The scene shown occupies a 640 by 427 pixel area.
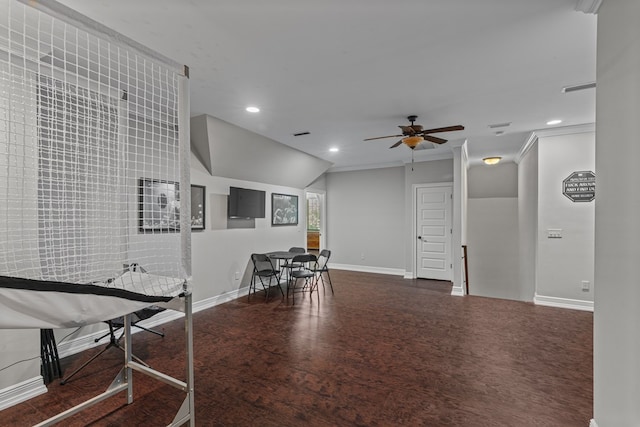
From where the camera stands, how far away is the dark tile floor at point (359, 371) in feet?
6.68

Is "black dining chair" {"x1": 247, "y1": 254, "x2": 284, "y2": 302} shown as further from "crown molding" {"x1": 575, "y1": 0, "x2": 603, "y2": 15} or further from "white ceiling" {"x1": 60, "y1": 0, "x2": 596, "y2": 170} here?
"crown molding" {"x1": 575, "y1": 0, "x2": 603, "y2": 15}

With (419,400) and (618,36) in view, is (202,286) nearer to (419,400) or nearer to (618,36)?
(419,400)

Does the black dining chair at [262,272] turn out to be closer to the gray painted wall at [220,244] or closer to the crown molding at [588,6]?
the gray painted wall at [220,244]

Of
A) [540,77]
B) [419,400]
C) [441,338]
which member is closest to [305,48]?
[540,77]

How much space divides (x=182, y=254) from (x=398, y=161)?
5.65 meters

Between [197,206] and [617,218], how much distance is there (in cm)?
418

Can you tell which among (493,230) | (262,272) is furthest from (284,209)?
(493,230)

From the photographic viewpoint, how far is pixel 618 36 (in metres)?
1.47

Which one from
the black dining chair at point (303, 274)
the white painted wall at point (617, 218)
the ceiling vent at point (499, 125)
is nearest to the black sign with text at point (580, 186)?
the ceiling vent at point (499, 125)

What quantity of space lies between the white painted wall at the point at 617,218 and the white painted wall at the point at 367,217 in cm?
498

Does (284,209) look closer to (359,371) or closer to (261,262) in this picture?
(261,262)

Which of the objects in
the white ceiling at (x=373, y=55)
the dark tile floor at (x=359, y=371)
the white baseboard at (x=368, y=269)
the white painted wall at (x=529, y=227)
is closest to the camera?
the white ceiling at (x=373, y=55)

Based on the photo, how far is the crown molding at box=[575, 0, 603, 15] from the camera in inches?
66.0

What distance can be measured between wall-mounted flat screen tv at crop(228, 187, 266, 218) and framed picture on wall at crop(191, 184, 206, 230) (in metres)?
0.50
